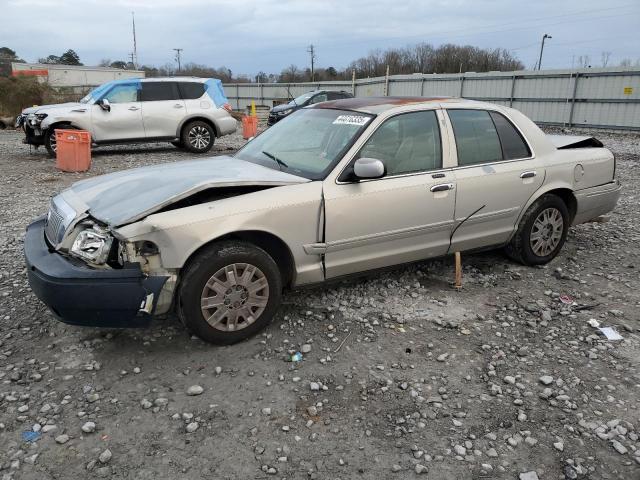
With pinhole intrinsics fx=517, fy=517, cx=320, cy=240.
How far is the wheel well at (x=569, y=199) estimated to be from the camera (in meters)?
5.16

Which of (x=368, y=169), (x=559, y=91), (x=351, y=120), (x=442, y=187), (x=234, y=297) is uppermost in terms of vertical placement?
(x=559, y=91)

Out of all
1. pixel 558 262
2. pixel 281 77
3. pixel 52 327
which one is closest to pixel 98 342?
pixel 52 327

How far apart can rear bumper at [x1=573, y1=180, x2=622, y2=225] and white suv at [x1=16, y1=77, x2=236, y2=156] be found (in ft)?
32.6

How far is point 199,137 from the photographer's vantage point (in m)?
13.3

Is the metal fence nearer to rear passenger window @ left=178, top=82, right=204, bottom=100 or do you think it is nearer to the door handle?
rear passenger window @ left=178, top=82, right=204, bottom=100

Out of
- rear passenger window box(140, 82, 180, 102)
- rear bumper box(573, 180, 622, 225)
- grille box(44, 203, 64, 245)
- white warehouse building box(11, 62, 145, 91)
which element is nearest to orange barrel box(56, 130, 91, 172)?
rear passenger window box(140, 82, 180, 102)

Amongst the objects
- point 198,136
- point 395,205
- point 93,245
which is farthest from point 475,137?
point 198,136

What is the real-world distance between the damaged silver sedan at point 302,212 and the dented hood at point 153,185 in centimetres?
1

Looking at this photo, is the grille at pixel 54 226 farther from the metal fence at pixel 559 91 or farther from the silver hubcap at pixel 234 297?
the metal fence at pixel 559 91

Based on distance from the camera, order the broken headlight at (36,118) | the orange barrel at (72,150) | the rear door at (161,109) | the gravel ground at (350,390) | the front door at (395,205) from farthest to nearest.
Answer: the rear door at (161,109), the broken headlight at (36,118), the orange barrel at (72,150), the front door at (395,205), the gravel ground at (350,390)

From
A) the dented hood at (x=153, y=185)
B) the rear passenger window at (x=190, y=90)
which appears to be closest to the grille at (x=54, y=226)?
the dented hood at (x=153, y=185)

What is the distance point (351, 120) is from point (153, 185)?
5.47 ft

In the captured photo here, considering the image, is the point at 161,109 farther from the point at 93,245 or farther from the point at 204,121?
the point at 93,245

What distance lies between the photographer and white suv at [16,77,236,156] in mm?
11805
